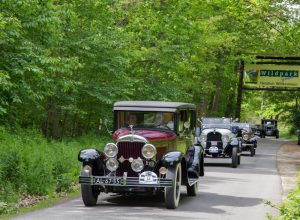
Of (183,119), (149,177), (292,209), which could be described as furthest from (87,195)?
(292,209)

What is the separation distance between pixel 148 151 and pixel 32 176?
328cm

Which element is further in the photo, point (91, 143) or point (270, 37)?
point (270, 37)

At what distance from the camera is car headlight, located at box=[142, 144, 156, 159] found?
13.7 metres

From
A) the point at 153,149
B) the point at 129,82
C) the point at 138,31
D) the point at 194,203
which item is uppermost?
the point at 138,31

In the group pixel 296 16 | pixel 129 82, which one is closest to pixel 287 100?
pixel 296 16

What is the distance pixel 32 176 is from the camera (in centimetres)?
1562

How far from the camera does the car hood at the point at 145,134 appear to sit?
1412 centimetres

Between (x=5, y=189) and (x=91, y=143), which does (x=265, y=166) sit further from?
(x=5, y=189)

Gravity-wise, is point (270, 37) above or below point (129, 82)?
above

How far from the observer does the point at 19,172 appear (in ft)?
50.5

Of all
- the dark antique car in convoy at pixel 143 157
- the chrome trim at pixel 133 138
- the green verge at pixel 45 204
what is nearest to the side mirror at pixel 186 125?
the dark antique car in convoy at pixel 143 157

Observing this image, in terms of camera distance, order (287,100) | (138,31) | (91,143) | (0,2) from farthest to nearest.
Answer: (287,100) → (138,31) → (91,143) → (0,2)

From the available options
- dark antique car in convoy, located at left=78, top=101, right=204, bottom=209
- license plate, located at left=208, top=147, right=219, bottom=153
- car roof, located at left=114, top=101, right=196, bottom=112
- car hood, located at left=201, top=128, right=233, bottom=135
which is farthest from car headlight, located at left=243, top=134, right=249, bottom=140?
car roof, located at left=114, top=101, right=196, bottom=112

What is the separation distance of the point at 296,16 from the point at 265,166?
15.4 m
